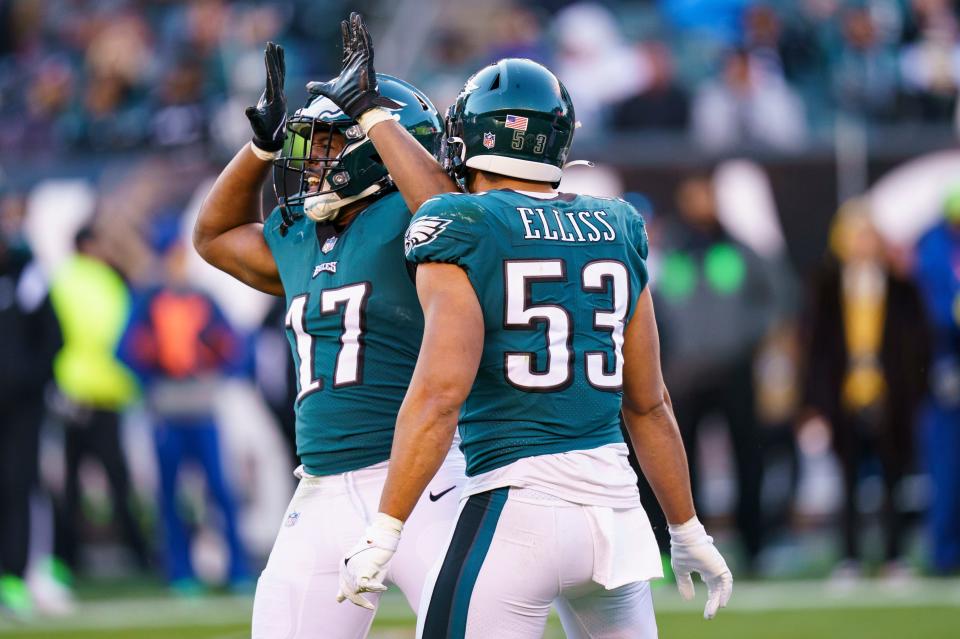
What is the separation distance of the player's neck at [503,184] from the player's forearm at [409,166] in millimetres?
121

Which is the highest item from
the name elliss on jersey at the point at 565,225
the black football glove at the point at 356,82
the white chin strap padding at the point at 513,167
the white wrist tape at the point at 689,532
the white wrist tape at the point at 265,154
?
the black football glove at the point at 356,82

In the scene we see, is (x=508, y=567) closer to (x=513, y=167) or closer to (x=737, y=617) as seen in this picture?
(x=513, y=167)

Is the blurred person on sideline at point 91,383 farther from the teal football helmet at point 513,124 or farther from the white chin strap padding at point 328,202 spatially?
the teal football helmet at point 513,124

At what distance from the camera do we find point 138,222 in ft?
30.7

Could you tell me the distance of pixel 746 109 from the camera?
9719 mm

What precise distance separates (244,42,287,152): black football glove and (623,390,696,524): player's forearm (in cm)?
121

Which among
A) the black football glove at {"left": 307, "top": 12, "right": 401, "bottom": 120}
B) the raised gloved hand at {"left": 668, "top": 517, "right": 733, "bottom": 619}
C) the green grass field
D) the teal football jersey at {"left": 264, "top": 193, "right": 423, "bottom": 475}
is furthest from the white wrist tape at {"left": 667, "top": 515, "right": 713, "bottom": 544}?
the green grass field

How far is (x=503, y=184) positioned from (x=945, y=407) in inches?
209

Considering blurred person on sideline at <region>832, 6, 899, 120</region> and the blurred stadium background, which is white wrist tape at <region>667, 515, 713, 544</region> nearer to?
the blurred stadium background

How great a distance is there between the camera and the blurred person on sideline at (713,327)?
8.34 metres

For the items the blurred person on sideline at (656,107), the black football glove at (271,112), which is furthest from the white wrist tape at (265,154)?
the blurred person on sideline at (656,107)

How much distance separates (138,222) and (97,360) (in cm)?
97

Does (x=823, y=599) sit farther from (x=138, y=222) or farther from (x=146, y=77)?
(x=146, y=77)

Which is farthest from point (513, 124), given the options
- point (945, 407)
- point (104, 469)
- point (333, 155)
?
point (104, 469)
